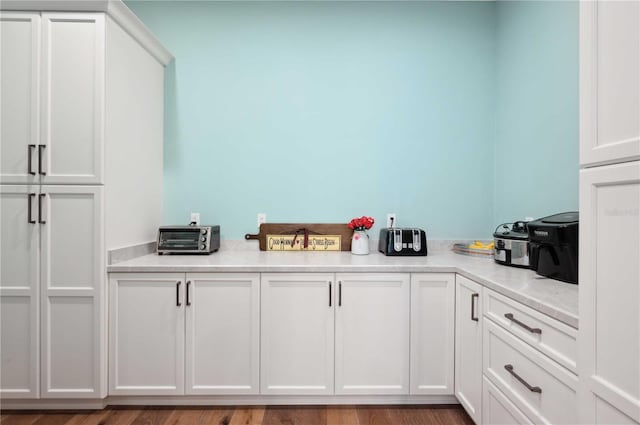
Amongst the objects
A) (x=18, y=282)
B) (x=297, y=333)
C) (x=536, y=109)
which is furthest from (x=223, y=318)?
(x=536, y=109)

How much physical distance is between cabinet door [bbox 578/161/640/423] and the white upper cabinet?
231 centimetres

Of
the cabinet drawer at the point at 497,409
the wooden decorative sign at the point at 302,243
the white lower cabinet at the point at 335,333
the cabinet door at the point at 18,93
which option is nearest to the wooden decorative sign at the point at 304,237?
A: the wooden decorative sign at the point at 302,243

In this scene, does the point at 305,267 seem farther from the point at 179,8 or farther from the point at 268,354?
the point at 179,8

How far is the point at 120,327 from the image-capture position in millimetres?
2035

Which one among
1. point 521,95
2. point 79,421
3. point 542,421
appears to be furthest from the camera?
point 521,95

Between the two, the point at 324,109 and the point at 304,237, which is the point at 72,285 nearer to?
the point at 304,237

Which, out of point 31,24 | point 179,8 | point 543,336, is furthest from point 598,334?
point 179,8

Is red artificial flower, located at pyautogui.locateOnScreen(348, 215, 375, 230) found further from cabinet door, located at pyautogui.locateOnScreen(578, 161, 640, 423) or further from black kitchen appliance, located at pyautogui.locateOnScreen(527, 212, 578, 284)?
cabinet door, located at pyautogui.locateOnScreen(578, 161, 640, 423)

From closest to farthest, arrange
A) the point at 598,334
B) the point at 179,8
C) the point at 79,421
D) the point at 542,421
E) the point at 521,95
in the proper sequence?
1. the point at 598,334
2. the point at 542,421
3. the point at 79,421
4. the point at 521,95
5. the point at 179,8

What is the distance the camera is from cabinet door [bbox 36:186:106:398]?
198 cm

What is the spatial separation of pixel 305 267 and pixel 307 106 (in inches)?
52.8

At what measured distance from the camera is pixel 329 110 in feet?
8.88

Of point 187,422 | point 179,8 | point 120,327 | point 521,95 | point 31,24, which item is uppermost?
Answer: point 179,8

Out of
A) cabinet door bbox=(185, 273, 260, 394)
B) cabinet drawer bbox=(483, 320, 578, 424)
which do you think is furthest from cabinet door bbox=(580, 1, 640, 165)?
cabinet door bbox=(185, 273, 260, 394)
